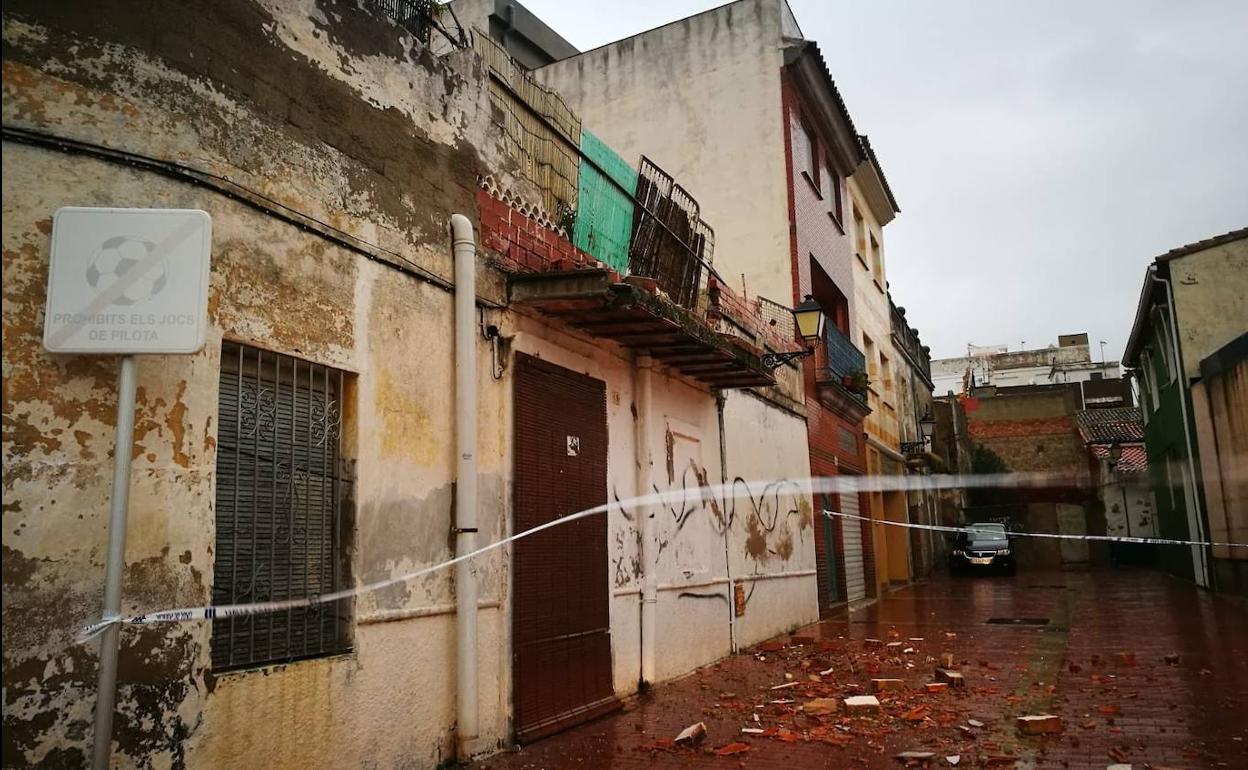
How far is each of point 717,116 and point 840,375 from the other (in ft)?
17.6

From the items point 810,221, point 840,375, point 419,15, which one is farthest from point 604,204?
point 840,375

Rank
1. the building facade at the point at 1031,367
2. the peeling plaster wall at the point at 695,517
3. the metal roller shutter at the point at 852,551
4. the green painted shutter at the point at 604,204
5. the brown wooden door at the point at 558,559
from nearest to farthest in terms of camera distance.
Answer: the brown wooden door at the point at 558,559
the peeling plaster wall at the point at 695,517
the green painted shutter at the point at 604,204
the metal roller shutter at the point at 852,551
the building facade at the point at 1031,367

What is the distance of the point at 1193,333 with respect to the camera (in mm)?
18906

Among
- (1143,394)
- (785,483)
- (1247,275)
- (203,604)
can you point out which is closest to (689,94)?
(785,483)

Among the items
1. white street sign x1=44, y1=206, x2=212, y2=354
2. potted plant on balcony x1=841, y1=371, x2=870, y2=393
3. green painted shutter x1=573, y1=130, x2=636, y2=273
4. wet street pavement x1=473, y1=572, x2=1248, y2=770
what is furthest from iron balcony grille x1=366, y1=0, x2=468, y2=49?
potted plant on balcony x1=841, y1=371, x2=870, y2=393

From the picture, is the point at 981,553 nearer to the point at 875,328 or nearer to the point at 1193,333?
the point at 875,328

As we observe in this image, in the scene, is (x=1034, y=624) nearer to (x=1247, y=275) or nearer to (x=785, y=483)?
(x=785, y=483)

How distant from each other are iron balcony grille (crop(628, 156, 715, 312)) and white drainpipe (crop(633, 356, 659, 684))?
3.70 feet

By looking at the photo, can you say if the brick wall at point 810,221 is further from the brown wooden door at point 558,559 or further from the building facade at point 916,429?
the brown wooden door at point 558,559

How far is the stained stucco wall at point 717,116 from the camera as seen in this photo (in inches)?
630

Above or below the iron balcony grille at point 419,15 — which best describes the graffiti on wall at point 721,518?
below

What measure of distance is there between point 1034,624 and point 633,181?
31.3ft

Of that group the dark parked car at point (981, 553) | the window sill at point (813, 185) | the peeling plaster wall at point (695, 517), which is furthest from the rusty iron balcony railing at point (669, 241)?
the dark parked car at point (981, 553)

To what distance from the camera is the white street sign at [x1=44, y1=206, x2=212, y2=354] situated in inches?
139
